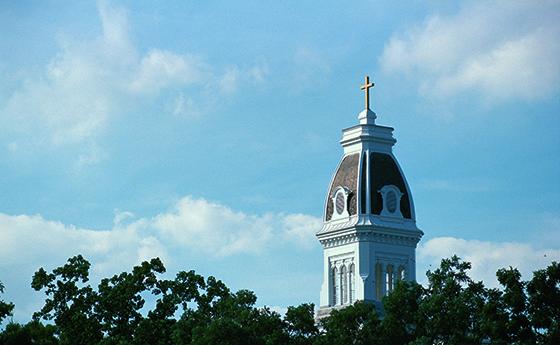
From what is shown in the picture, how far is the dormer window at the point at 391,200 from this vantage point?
419 ft

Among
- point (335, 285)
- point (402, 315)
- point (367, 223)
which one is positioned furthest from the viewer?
point (335, 285)

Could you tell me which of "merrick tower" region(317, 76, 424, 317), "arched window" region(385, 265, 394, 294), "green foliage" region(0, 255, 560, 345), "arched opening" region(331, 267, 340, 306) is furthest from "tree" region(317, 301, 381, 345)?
"arched opening" region(331, 267, 340, 306)

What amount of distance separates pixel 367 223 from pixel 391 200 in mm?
2695

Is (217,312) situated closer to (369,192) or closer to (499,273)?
(499,273)

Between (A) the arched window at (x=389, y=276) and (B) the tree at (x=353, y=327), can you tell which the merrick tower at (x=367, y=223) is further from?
(B) the tree at (x=353, y=327)

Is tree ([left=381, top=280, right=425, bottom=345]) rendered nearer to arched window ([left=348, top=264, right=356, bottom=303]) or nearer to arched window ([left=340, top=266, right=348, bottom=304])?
arched window ([left=348, top=264, right=356, bottom=303])

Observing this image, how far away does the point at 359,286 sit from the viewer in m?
126

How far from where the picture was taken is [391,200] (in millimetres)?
128250

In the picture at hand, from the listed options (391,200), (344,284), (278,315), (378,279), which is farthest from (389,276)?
(278,315)

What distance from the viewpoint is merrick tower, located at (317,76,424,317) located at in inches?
5000

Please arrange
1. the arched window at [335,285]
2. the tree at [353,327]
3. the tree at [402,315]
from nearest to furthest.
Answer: the tree at [353,327]
the tree at [402,315]
the arched window at [335,285]

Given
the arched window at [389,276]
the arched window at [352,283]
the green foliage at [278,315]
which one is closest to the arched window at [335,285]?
the arched window at [352,283]

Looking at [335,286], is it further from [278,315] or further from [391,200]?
[278,315]

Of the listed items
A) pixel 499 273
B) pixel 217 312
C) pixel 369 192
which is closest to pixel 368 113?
pixel 369 192
